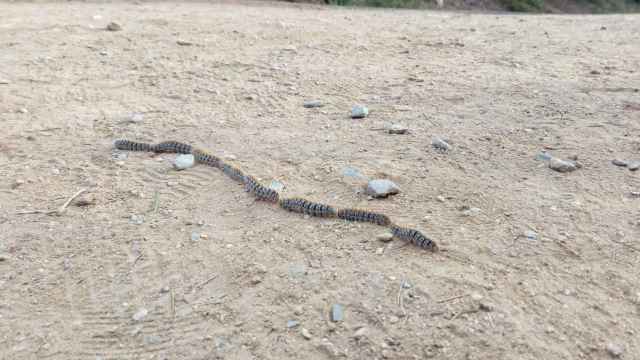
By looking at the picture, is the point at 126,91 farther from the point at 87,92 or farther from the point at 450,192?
the point at 450,192

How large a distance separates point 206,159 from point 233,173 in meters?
0.32

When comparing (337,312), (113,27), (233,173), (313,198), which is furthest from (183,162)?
(113,27)

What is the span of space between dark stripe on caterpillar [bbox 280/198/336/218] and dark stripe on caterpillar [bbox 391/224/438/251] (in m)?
0.42

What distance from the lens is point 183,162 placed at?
14.9 feet

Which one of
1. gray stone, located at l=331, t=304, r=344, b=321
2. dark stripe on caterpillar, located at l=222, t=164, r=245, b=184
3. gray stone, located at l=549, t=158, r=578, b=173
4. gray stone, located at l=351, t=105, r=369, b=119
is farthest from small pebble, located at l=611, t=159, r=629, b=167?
dark stripe on caterpillar, located at l=222, t=164, r=245, b=184

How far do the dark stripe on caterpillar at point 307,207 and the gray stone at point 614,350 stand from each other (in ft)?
5.41

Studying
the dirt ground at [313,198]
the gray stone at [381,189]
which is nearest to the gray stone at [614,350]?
the dirt ground at [313,198]

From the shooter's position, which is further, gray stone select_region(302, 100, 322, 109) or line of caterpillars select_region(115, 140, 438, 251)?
gray stone select_region(302, 100, 322, 109)

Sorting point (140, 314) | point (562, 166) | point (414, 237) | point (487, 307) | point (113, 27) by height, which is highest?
point (113, 27)

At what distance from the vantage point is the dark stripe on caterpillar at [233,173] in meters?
4.31

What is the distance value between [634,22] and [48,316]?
9232 mm

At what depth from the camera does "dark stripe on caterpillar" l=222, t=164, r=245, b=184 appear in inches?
170

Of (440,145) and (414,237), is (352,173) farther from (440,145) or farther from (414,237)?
(414,237)

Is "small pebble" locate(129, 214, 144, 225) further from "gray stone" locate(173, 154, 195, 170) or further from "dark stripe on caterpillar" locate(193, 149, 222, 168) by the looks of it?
"dark stripe on caterpillar" locate(193, 149, 222, 168)
